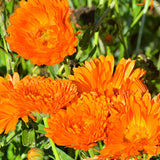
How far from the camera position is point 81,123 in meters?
0.76

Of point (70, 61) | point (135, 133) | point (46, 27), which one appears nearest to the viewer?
point (135, 133)

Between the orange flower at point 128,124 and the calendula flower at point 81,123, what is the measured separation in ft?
0.07

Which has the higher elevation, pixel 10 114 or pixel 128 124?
pixel 10 114

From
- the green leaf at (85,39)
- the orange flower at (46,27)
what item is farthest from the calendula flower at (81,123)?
the green leaf at (85,39)

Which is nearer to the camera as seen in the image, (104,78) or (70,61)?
(104,78)

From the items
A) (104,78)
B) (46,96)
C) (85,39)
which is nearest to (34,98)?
(46,96)

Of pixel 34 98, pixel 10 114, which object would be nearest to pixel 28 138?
pixel 10 114

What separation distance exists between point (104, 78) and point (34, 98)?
0.21 meters

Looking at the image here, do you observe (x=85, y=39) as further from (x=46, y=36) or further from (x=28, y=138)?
(x=28, y=138)

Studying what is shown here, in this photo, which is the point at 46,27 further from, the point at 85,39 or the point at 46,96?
the point at 46,96

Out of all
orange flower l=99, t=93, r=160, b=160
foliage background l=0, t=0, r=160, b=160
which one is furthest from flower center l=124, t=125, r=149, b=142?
foliage background l=0, t=0, r=160, b=160

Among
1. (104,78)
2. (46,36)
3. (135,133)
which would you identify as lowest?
(135,133)

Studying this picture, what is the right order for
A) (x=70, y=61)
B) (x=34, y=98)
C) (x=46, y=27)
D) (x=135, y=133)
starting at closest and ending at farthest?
(x=34, y=98) → (x=135, y=133) → (x=46, y=27) → (x=70, y=61)

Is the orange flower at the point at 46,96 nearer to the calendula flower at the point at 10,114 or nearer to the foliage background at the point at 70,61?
the calendula flower at the point at 10,114
